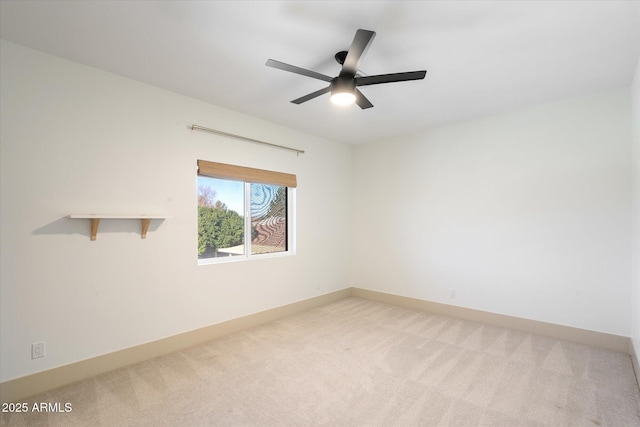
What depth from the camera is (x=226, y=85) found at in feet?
9.73

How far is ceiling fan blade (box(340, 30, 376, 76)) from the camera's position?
1.72 m

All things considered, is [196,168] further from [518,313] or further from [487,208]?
[518,313]

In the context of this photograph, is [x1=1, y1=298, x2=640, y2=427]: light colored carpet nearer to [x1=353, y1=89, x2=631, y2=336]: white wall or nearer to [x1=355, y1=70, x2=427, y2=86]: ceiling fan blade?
[x1=353, y1=89, x2=631, y2=336]: white wall

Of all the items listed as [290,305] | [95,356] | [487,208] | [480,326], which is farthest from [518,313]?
[95,356]

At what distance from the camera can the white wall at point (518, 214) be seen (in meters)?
3.11

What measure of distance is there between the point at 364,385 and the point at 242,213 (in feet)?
8.01

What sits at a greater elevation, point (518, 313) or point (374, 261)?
point (374, 261)

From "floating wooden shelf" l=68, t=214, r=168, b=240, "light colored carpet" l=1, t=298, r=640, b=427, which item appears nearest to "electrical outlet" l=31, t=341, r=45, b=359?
"light colored carpet" l=1, t=298, r=640, b=427

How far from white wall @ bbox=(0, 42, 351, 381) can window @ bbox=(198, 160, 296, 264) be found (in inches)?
6.9

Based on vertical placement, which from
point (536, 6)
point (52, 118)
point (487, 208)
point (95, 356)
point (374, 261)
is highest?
point (536, 6)

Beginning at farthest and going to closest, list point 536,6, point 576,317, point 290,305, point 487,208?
point 290,305, point 487,208, point 576,317, point 536,6

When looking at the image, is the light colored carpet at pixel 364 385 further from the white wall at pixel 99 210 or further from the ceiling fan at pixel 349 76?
the ceiling fan at pixel 349 76

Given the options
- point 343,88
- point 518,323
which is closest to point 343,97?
point 343,88

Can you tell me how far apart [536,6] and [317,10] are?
138cm
